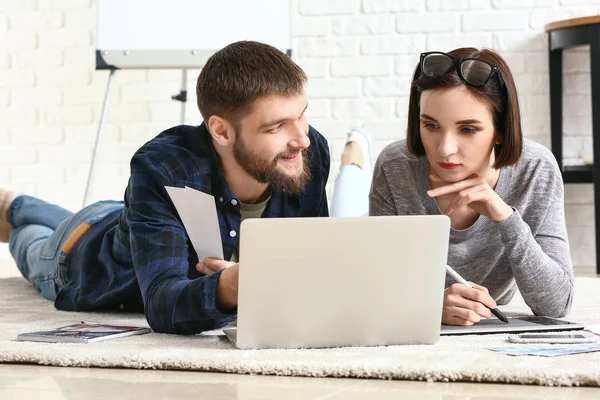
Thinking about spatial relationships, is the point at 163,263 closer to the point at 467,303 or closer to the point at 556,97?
the point at 467,303

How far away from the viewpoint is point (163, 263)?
158 cm

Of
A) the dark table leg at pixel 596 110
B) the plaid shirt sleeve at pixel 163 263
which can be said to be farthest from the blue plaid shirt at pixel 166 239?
the dark table leg at pixel 596 110

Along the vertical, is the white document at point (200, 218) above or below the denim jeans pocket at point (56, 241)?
above

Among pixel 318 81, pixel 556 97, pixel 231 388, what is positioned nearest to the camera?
pixel 231 388

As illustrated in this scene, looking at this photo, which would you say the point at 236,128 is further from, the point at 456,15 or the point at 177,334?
the point at 456,15

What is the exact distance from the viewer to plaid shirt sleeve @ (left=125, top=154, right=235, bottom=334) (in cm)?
149

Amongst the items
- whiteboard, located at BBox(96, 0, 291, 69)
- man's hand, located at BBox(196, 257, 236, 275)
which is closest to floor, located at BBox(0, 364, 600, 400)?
man's hand, located at BBox(196, 257, 236, 275)

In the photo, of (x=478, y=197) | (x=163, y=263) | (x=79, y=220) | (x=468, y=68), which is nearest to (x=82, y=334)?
(x=163, y=263)

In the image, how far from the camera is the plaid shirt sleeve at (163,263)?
149 centimetres

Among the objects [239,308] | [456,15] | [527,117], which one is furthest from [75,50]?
[239,308]

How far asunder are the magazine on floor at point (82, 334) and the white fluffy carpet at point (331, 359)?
0.08 feet

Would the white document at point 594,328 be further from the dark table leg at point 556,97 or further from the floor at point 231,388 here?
the dark table leg at point 556,97

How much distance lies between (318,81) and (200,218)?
239 cm

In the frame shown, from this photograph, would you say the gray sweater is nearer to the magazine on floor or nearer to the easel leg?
the magazine on floor
